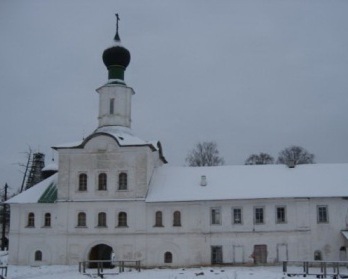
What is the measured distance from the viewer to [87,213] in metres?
34.0

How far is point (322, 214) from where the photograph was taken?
3203 cm

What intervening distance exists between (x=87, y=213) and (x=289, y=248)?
41.8 ft

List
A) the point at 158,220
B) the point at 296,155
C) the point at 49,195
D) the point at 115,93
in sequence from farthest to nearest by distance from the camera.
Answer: the point at 296,155
the point at 115,93
the point at 49,195
the point at 158,220

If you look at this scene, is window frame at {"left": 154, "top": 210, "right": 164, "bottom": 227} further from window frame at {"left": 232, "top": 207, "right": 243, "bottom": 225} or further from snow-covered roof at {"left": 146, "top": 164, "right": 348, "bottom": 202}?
window frame at {"left": 232, "top": 207, "right": 243, "bottom": 225}

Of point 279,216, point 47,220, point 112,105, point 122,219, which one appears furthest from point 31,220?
point 279,216

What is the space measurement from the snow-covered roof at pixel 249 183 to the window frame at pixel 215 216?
32.1 inches

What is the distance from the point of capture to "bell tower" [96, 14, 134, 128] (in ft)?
120

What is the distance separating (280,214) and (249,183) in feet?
9.18

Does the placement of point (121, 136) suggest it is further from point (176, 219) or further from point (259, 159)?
point (259, 159)

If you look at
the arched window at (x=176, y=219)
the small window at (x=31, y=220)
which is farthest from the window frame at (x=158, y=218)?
the small window at (x=31, y=220)

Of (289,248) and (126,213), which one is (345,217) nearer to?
(289,248)

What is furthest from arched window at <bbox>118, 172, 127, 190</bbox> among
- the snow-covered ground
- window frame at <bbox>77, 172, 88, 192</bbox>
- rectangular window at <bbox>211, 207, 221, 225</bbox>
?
rectangular window at <bbox>211, 207, 221, 225</bbox>

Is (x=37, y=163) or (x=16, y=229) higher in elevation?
(x=37, y=163)

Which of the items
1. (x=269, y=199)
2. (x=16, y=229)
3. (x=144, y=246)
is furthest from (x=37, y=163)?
(x=269, y=199)
